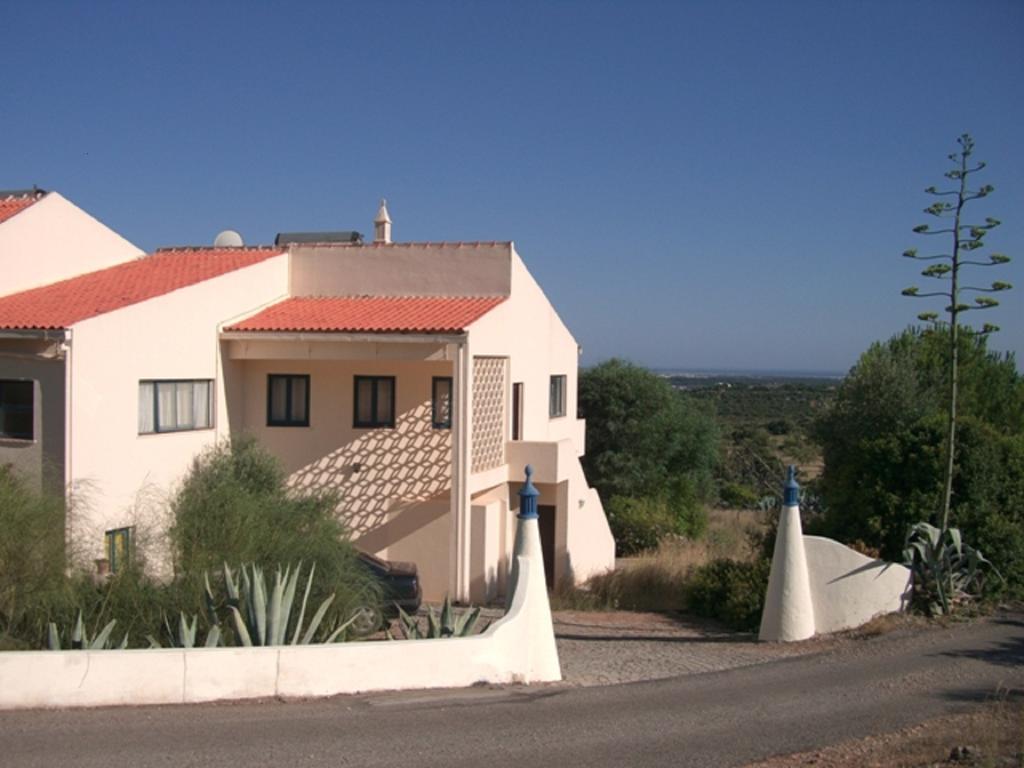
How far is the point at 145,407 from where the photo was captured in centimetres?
1547

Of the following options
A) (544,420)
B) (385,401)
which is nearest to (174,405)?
(385,401)

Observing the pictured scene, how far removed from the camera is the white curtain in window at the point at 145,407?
15336 millimetres

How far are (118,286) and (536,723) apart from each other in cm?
1220

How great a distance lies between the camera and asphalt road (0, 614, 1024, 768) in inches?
281

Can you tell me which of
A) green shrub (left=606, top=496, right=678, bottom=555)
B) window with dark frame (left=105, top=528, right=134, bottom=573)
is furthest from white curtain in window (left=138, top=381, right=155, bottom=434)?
green shrub (left=606, top=496, right=678, bottom=555)

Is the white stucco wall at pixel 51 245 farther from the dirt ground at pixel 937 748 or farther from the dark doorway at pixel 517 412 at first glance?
the dirt ground at pixel 937 748

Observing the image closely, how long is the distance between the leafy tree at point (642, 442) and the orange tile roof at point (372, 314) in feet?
52.2

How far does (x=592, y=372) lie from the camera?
3538 centimetres

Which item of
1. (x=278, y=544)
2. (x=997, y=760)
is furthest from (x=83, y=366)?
(x=997, y=760)

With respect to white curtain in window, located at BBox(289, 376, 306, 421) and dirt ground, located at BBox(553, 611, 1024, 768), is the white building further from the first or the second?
dirt ground, located at BBox(553, 611, 1024, 768)

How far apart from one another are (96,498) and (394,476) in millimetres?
5347

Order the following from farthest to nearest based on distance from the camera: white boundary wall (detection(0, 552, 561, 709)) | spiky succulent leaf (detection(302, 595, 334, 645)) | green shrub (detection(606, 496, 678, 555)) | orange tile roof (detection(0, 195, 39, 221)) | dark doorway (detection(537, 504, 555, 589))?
green shrub (detection(606, 496, 678, 555))
dark doorway (detection(537, 504, 555, 589))
orange tile roof (detection(0, 195, 39, 221))
spiky succulent leaf (detection(302, 595, 334, 645))
white boundary wall (detection(0, 552, 561, 709))

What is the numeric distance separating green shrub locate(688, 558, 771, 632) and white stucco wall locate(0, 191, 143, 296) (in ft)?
41.0

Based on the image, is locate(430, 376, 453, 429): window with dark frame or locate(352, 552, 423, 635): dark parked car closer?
locate(352, 552, 423, 635): dark parked car
